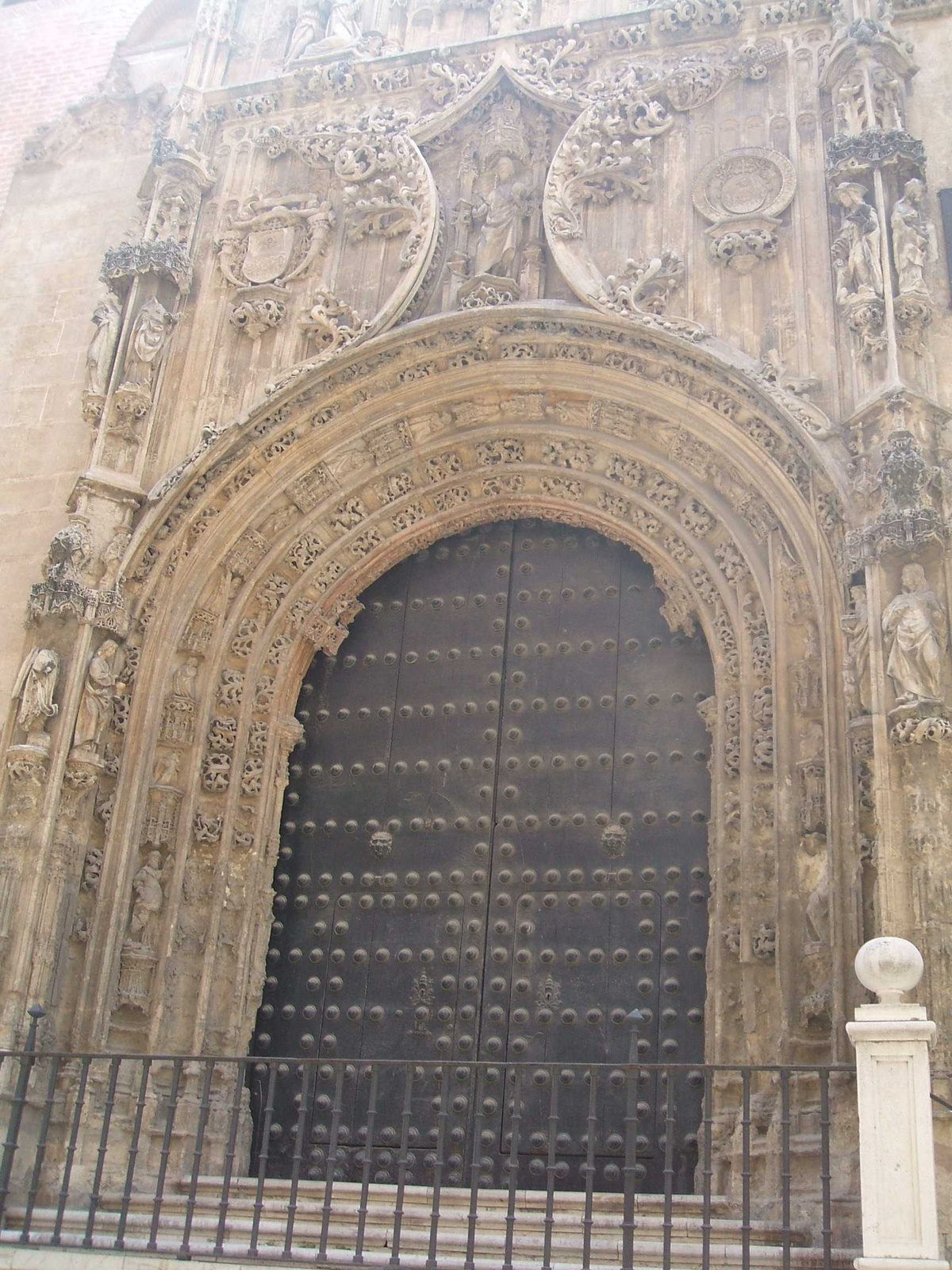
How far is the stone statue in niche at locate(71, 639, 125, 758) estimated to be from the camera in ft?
26.8

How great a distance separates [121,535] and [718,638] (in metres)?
3.47

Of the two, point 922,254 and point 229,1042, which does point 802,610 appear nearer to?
point 922,254

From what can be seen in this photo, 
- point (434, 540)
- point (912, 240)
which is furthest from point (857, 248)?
point (434, 540)

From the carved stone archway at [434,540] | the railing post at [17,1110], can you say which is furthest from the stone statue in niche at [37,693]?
the railing post at [17,1110]

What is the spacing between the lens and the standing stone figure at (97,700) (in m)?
8.16

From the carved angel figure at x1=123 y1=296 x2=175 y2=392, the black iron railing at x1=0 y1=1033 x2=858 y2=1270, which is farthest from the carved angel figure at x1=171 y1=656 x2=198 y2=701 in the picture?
the black iron railing at x1=0 y1=1033 x2=858 y2=1270

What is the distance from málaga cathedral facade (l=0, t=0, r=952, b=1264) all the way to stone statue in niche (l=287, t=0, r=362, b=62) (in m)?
0.19

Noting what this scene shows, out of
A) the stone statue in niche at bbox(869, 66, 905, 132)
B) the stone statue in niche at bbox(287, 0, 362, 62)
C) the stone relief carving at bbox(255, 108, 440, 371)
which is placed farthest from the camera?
the stone statue in niche at bbox(287, 0, 362, 62)

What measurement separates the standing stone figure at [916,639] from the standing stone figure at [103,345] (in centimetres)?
491

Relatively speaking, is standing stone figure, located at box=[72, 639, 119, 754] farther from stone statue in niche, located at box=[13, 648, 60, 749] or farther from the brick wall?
the brick wall

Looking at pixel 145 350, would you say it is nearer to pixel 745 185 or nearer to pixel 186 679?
pixel 186 679

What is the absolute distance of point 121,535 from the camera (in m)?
8.67

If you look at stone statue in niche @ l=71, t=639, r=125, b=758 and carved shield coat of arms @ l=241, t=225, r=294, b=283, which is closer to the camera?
stone statue in niche @ l=71, t=639, r=125, b=758

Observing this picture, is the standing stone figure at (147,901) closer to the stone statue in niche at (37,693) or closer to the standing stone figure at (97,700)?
the standing stone figure at (97,700)
